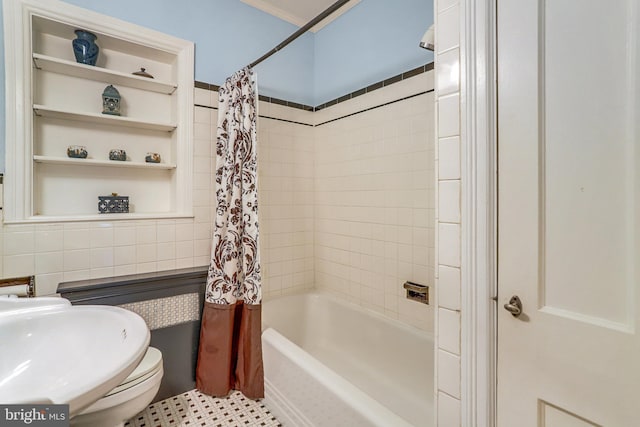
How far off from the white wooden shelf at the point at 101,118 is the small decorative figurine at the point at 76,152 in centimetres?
17

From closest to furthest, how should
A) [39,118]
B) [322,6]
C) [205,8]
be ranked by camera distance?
[39,118] → [205,8] → [322,6]

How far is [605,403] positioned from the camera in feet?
1.99

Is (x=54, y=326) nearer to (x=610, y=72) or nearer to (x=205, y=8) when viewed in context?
(x=610, y=72)

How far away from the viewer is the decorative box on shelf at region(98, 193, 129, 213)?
1689 millimetres

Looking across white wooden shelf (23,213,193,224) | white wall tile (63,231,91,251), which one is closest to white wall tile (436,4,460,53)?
white wooden shelf (23,213,193,224)

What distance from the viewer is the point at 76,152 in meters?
1.61

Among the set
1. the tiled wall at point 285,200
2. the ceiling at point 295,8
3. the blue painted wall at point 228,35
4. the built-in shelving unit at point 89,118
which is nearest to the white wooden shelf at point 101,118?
the built-in shelving unit at point 89,118

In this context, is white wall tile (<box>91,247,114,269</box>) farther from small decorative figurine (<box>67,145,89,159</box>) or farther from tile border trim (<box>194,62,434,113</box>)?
tile border trim (<box>194,62,434,113</box>)

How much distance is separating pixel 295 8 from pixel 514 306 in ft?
8.16

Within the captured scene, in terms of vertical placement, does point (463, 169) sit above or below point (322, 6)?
below

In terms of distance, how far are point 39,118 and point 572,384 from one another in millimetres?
2512

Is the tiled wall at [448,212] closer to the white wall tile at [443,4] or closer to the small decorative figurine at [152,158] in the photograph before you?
the white wall tile at [443,4]

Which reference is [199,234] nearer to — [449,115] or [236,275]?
[236,275]

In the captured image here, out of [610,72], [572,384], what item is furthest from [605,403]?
[610,72]
